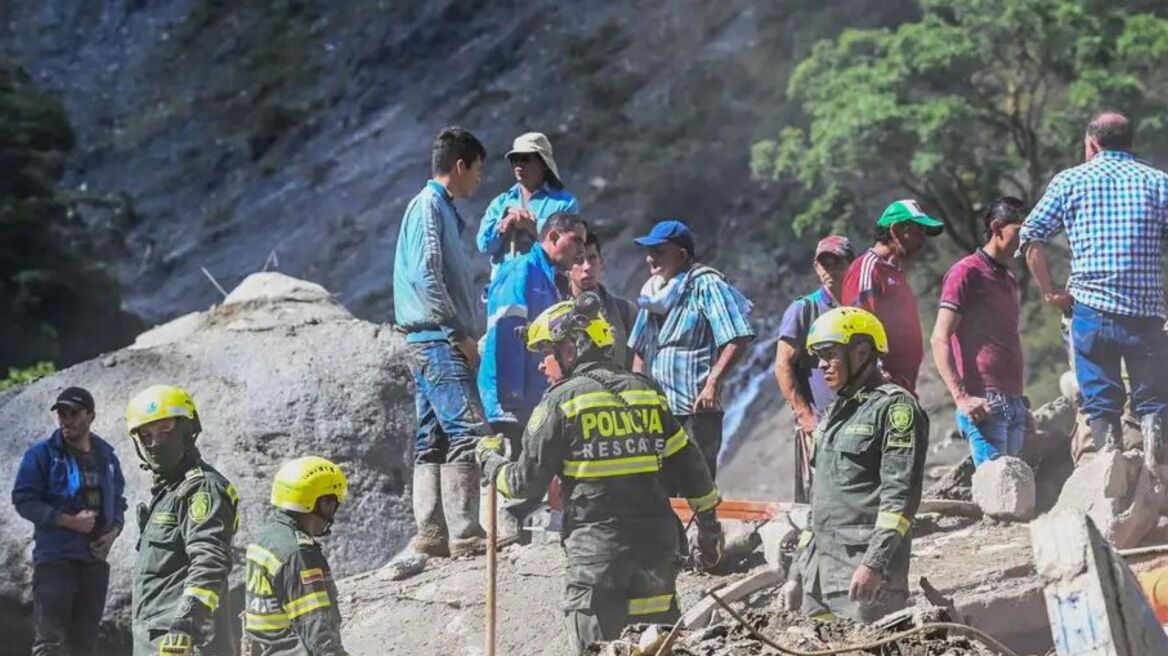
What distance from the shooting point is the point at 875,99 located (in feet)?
73.5

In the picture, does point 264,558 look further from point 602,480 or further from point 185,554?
point 602,480

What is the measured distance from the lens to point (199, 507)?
7.74 meters

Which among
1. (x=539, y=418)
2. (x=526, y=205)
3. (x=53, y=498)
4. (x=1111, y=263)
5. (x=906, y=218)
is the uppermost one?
(x=526, y=205)

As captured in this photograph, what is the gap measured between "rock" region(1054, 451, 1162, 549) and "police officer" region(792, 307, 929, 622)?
7.20 ft

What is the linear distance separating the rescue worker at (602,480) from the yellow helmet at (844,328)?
731 millimetres

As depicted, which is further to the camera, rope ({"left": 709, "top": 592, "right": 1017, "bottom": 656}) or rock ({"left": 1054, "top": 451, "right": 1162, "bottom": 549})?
rock ({"left": 1054, "top": 451, "right": 1162, "bottom": 549})

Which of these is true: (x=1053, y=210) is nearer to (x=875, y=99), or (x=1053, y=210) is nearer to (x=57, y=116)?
(x=875, y=99)

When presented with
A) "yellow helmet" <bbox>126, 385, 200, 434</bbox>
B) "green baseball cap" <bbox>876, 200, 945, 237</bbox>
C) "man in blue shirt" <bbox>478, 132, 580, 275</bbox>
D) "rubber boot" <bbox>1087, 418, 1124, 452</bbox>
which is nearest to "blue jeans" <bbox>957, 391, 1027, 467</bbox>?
"rubber boot" <bbox>1087, 418, 1124, 452</bbox>

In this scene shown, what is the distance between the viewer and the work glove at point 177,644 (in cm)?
744

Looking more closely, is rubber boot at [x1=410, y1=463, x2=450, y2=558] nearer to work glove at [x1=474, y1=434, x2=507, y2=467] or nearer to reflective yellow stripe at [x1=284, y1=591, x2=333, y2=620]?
work glove at [x1=474, y1=434, x2=507, y2=467]

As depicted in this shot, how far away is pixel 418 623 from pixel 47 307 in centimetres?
1594

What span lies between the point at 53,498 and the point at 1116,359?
19.3 ft

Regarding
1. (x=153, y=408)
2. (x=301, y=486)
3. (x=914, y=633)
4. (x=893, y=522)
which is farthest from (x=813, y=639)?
(x=153, y=408)

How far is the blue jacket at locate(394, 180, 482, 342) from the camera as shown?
9430 millimetres
